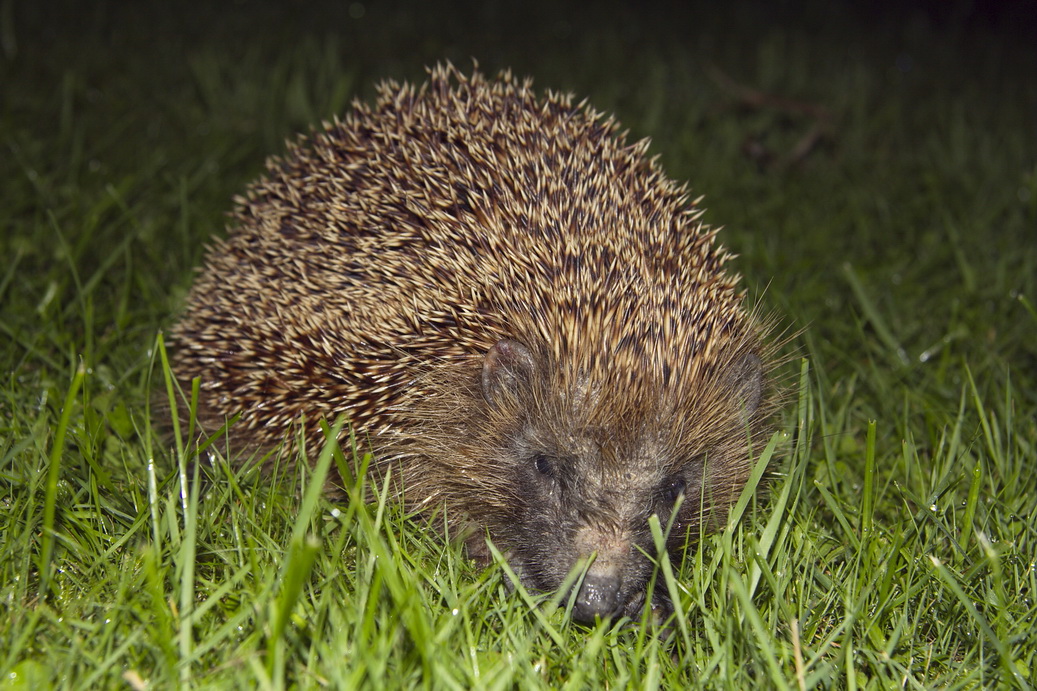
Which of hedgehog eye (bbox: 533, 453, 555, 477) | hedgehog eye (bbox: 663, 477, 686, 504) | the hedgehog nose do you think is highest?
hedgehog eye (bbox: 533, 453, 555, 477)

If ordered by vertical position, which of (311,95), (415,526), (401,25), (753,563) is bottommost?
(753,563)

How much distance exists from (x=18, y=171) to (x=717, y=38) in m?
7.02

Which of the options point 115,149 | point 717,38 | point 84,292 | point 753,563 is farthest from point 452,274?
point 717,38

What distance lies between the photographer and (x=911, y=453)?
3316 mm

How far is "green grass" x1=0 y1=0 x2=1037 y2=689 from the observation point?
7.43 ft

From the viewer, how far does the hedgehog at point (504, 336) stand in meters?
2.69

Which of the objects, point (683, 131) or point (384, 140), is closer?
point (384, 140)

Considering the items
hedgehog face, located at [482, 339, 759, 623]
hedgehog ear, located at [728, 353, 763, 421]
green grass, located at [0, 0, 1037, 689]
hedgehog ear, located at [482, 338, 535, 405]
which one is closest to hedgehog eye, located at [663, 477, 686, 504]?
hedgehog face, located at [482, 339, 759, 623]

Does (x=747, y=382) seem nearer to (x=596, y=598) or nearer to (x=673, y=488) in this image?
(x=673, y=488)

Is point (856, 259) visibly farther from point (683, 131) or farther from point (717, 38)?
point (717, 38)

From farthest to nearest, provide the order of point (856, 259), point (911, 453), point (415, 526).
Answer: point (856, 259)
point (911, 453)
point (415, 526)

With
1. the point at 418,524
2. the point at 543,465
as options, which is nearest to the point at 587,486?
the point at 543,465

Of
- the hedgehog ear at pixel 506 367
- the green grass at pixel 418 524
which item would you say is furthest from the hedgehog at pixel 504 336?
the green grass at pixel 418 524

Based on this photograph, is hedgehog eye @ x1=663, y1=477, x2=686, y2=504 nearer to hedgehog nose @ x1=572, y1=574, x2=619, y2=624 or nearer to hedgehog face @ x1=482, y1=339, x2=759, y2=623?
hedgehog face @ x1=482, y1=339, x2=759, y2=623
